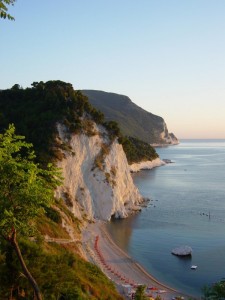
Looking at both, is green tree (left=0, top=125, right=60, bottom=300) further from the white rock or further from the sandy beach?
the white rock

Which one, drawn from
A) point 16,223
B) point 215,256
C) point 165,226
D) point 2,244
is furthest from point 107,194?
point 16,223

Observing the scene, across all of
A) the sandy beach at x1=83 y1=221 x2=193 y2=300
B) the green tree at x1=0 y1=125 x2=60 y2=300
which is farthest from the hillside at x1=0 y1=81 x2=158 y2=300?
the green tree at x1=0 y1=125 x2=60 y2=300

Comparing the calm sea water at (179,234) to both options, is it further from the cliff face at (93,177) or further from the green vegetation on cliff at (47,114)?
the green vegetation on cliff at (47,114)

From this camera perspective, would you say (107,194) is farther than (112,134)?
No

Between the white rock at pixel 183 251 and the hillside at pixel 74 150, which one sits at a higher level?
the hillside at pixel 74 150

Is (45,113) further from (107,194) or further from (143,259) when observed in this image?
(143,259)

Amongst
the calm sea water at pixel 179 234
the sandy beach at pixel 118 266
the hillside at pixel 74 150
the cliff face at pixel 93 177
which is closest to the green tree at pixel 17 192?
the sandy beach at pixel 118 266
